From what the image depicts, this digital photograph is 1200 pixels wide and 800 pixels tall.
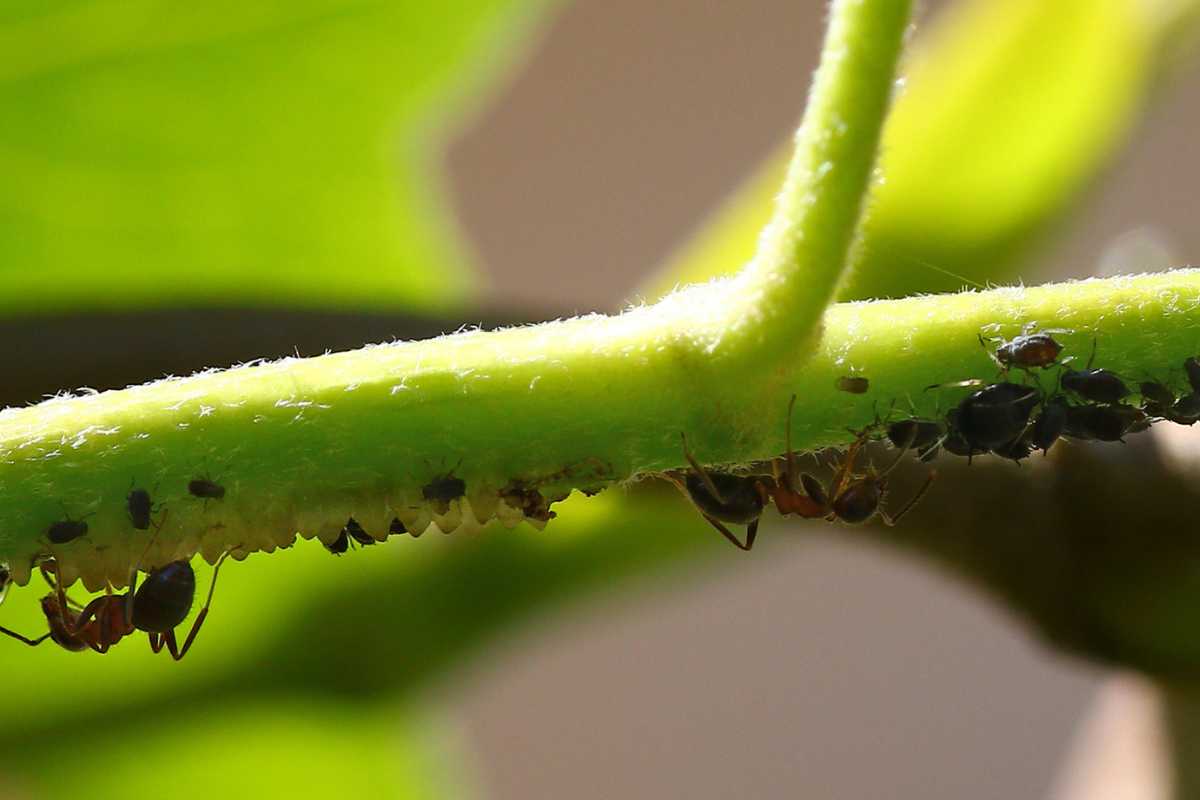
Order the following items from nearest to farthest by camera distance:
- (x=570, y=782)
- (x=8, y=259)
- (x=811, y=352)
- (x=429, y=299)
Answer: (x=811, y=352)
(x=8, y=259)
(x=429, y=299)
(x=570, y=782)

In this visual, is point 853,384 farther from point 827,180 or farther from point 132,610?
point 132,610

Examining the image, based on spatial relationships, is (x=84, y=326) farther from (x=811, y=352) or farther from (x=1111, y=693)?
(x=1111, y=693)

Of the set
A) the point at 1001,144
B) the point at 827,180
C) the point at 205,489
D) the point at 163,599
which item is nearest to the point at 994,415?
the point at 827,180

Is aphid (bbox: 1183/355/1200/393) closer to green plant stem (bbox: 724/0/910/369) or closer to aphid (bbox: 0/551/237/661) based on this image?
green plant stem (bbox: 724/0/910/369)

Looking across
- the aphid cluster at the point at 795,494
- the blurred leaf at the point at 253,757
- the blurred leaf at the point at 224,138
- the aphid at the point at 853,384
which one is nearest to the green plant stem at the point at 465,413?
the aphid at the point at 853,384

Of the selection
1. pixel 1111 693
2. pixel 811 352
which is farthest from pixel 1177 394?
pixel 1111 693

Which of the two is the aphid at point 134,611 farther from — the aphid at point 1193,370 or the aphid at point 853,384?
the aphid at point 1193,370
